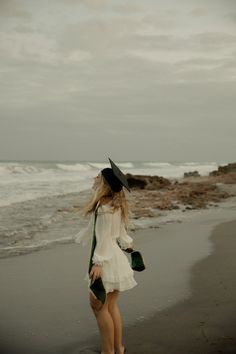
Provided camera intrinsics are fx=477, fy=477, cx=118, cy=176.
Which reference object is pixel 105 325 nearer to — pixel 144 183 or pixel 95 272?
pixel 95 272

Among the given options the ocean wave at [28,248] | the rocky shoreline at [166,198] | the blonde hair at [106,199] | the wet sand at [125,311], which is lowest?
the wet sand at [125,311]

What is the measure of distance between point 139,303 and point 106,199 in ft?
6.48

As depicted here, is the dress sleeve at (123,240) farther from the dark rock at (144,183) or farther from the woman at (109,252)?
the dark rock at (144,183)

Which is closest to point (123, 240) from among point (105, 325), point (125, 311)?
point (105, 325)

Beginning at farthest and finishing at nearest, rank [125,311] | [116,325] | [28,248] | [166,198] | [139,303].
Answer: [166,198]
[28,248]
[139,303]
[125,311]
[116,325]

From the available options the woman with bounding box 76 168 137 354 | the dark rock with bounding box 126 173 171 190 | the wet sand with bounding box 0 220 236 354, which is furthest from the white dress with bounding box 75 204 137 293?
the dark rock with bounding box 126 173 171 190

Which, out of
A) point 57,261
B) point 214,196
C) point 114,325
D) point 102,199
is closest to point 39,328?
point 114,325

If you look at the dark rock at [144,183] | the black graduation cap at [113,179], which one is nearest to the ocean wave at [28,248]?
the black graduation cap at [113,179]

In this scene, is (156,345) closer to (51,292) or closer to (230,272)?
(51,292)

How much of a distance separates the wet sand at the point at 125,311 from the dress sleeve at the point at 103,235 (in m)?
0.97

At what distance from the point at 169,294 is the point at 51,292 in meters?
1.45

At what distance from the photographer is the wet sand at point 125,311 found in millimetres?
4348

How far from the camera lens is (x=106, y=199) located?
4.01m

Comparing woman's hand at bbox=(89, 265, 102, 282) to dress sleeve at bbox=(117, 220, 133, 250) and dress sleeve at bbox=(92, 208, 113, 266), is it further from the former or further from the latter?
dress sleeve at bbox=(117, 220, 133, 250)
